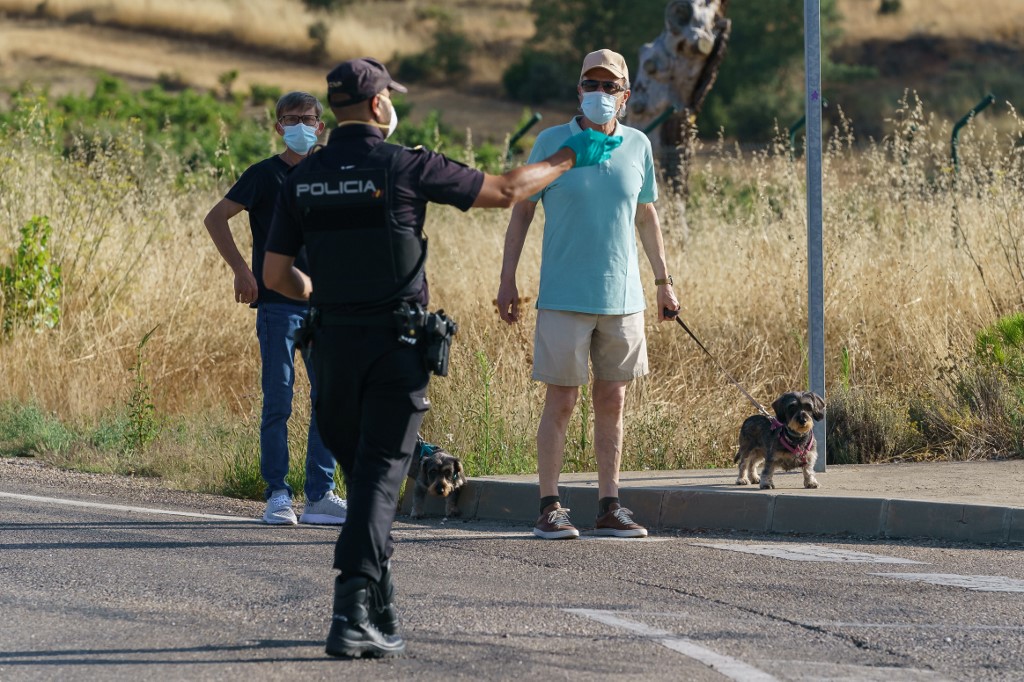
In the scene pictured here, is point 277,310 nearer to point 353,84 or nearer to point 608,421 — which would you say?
point 608,421

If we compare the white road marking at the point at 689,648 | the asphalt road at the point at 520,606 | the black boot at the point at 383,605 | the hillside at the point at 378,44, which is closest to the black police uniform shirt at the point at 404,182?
the black boot at the point at 383,605

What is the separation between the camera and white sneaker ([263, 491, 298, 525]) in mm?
8445

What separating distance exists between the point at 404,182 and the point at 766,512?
3.94 metres

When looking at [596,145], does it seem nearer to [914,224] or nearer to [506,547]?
[506,547]

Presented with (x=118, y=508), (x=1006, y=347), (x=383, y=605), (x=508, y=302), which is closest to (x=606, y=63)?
(x=508, y=302)

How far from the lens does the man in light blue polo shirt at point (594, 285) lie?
7.63 metres

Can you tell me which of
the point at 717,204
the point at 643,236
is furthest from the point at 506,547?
the point at 717,204

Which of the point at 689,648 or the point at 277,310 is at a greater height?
the point at 277,310

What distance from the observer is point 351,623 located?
17.5ft

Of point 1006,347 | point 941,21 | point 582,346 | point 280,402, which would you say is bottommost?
point 280,402

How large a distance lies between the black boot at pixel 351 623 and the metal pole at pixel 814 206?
14.8ft

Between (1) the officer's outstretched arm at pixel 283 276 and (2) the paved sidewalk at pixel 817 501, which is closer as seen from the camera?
(1) the officer's outstretched arm at pixel 283 276

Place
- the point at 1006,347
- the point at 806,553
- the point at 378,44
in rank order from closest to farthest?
the point at 806,553, the point at 1006,347, the point at 378,44

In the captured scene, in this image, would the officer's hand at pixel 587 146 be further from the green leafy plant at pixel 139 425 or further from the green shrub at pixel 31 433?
the green shrub at pixel 31 433
